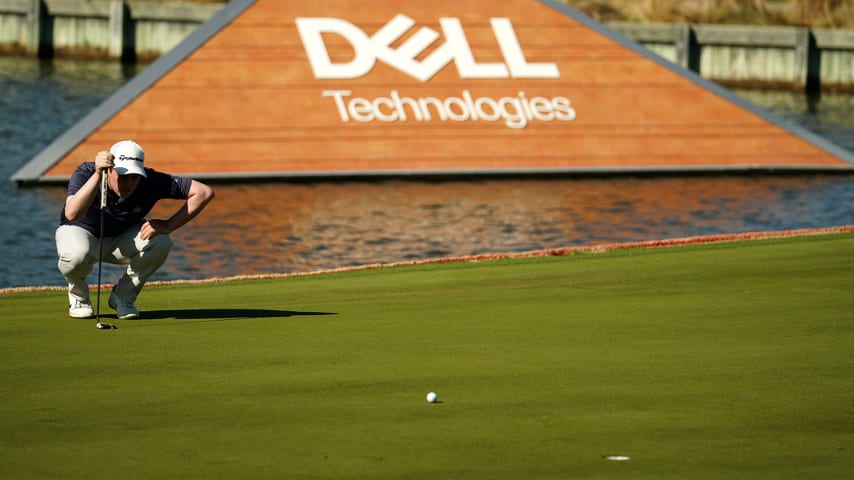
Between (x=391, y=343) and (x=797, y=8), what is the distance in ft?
151

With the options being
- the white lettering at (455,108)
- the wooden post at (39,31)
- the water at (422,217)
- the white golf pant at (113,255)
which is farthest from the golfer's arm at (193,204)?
the wooden post at (39,31)

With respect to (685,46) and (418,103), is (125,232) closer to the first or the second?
(418,103)

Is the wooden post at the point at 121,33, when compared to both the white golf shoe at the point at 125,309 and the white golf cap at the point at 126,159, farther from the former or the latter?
the white golf cap at the point at 126,159

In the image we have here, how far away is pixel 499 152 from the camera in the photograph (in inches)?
1104

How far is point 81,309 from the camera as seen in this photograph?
10.5 m

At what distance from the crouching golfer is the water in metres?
8.30

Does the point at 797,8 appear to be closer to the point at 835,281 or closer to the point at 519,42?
the point at 519,42

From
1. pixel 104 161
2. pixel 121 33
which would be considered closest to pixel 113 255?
pixel 104 161

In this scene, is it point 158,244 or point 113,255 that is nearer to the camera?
point 158,244

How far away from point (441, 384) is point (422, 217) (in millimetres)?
16976

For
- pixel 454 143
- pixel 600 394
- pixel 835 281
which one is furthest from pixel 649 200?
pixel 600 394

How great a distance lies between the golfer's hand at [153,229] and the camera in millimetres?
10469

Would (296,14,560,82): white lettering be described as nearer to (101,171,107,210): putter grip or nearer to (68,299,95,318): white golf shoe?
(68,299,95,318): white golf shoe

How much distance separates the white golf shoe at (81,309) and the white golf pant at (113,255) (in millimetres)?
32
